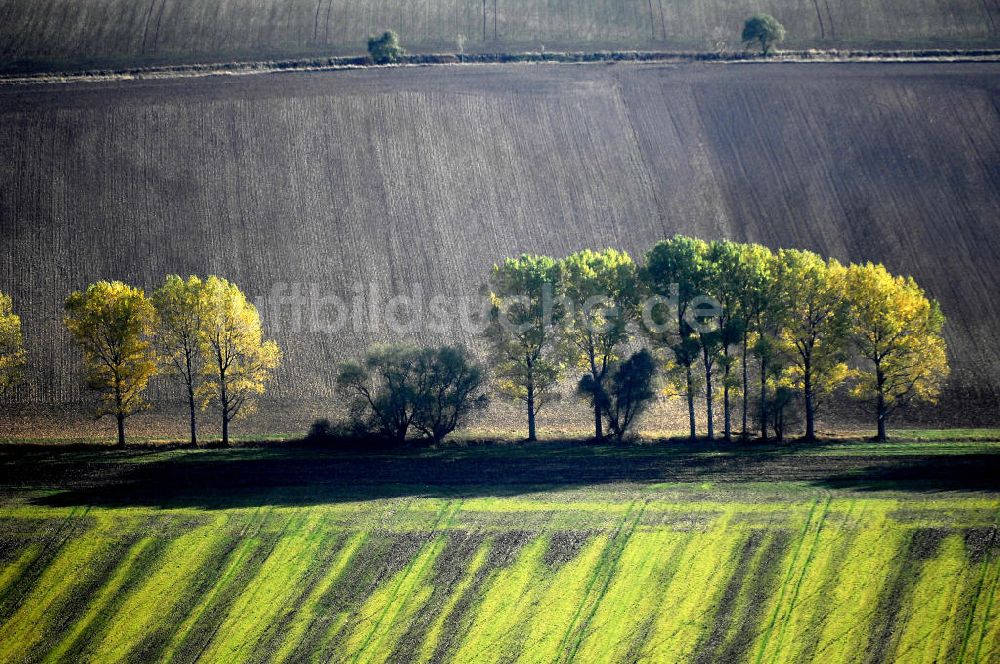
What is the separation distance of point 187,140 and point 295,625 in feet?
190

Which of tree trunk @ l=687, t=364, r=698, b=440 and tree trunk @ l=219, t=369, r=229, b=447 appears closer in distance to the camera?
tree trunk @ l=687, t=364, r=698, b=440

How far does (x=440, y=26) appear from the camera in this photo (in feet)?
385

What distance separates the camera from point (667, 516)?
56.7m

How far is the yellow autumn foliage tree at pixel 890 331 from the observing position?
225 feet

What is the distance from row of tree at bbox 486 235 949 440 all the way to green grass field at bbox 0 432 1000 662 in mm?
7234

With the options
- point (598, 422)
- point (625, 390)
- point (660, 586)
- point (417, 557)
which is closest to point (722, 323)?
point (625, 390)

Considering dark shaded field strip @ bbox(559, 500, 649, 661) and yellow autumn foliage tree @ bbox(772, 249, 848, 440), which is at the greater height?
yellow autumn foliage tree @ bbox(772, 249, 848, 440)

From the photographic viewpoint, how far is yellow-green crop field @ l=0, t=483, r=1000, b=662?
49.0 meters

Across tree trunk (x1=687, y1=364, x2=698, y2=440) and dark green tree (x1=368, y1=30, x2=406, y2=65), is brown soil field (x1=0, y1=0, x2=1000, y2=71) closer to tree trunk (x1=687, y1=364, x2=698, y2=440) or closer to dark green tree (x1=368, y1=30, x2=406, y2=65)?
dark green tree (x1=368, y1=30, x2=406, y2=65)

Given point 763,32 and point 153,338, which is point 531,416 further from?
point 763,32

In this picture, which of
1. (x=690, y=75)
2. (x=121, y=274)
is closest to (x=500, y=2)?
(x=690, y=75)

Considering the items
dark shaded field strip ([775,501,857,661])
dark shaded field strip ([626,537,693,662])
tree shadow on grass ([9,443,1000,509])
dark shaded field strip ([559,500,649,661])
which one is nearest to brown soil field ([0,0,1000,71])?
tree shadow on grass ([9,443,1000,509])

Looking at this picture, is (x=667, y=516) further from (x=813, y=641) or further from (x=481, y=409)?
(x=481, y=409)

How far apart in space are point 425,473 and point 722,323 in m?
20.6
